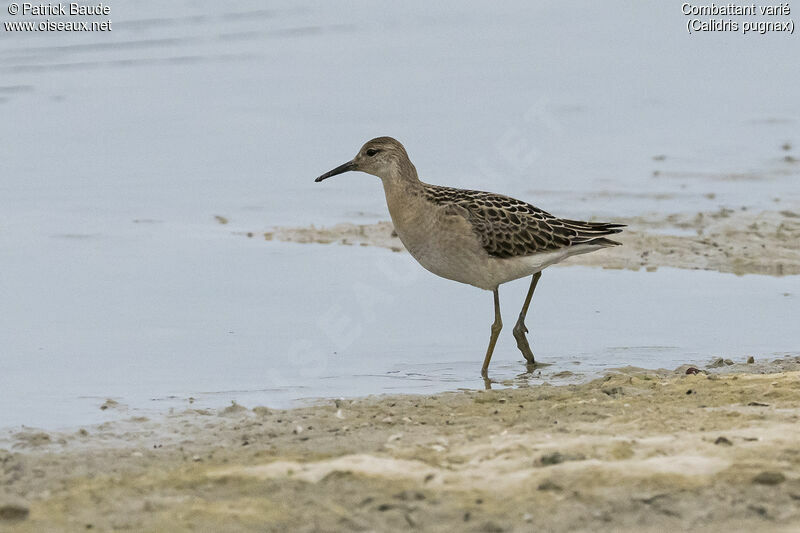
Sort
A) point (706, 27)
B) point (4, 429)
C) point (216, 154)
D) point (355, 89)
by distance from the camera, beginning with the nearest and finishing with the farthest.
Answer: point (4, 429) → point (216, 154) → point (355, 89) → point (706, 27)

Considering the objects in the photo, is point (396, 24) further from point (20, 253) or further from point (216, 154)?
point (20, 253)

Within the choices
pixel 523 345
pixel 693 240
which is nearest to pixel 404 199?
pixel 523 345

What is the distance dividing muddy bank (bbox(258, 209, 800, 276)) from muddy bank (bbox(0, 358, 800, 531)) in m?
4.92

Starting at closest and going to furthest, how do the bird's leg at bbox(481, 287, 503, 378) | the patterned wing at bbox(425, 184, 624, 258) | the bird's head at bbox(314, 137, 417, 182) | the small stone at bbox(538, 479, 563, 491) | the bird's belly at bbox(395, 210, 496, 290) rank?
the small stone at bbox(538, 479, 563, 491)
the bird's leg at bbox(481, 287, 503, 378)
the bird's belly at bbox(395, 210, 496, 290)
the patterned wing at bbox(425, 184, 624, 258)
the bird's head at bbox(314, 137, 417, 182)

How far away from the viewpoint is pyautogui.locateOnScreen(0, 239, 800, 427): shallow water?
10156 mm

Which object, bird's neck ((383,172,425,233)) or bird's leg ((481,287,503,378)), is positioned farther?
bird's neck ((383,172,425,233))

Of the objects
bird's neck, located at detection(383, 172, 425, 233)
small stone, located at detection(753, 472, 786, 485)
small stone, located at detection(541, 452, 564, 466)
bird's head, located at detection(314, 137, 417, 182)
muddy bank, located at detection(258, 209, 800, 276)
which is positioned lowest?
small stone, located at detection(753, 472, 786, 485)

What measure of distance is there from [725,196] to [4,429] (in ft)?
33.8

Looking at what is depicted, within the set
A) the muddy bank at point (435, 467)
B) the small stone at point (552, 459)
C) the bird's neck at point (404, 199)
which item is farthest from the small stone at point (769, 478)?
the bird's neck at point (404, 199)

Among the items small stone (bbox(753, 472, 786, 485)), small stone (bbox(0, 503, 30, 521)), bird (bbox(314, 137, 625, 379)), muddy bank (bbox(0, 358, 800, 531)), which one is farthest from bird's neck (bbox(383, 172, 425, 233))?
small stone (bbox(0, 503, 30, 521))

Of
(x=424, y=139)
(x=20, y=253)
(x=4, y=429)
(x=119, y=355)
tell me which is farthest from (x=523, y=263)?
(x=424, y=139)

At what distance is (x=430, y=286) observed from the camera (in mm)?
13547

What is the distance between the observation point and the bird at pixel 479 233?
1106cm

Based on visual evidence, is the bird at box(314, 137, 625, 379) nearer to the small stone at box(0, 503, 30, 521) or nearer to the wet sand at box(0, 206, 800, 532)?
the wet sand at box(0, 206, 800, 532)
